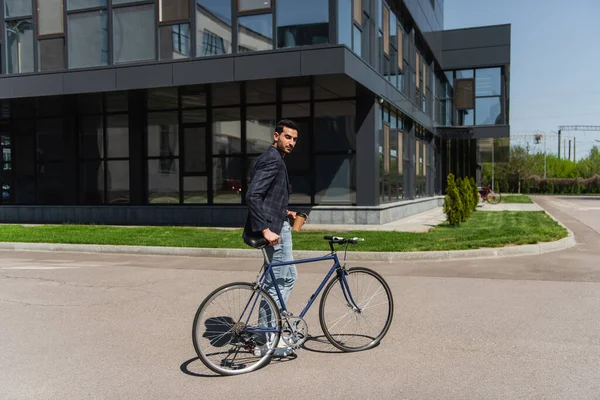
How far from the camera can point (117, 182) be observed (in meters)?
20.3

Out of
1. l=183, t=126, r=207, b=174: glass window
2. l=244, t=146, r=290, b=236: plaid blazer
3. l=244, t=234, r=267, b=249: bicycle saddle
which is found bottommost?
l=244, t=234, r=267, b=249: bicycle saddle

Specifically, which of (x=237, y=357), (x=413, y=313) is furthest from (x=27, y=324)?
(x=413, y=313)

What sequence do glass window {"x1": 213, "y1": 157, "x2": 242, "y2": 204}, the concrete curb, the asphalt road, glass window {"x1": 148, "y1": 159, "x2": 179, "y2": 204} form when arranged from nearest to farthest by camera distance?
the asphalt road, the concrete curb, glass window {"x1": 213, "y1": 157, "x2": 242, "y2": 204}, glass window {"x1": 148, "y1": 159, "x2": 179, "y2": 204}

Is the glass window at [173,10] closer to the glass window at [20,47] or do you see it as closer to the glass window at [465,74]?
the glass window at [20,47]

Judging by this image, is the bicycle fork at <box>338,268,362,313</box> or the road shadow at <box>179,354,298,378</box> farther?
the bicycle fork at <box>338,268,362,313</box>

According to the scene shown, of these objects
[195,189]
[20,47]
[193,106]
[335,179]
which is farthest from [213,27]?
[20,47]

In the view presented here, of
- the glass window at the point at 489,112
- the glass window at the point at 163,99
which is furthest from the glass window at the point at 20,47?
the glass window at the point at 489,112

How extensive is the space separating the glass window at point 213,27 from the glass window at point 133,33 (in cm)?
160

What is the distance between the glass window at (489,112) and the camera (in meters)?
32.7

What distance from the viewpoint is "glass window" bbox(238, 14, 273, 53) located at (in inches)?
642

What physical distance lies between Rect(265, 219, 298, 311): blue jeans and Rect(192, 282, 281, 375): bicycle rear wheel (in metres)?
0.16

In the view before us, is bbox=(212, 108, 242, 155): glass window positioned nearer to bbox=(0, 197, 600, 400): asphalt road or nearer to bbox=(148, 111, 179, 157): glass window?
bbox=(148, 111, 179, 157): glass window

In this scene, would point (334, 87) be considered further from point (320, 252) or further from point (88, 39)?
point (88, 39)

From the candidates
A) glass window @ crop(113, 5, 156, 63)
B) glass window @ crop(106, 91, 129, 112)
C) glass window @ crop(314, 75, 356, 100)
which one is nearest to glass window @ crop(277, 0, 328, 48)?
glass window @ crop(314, 75, 356, 100)
